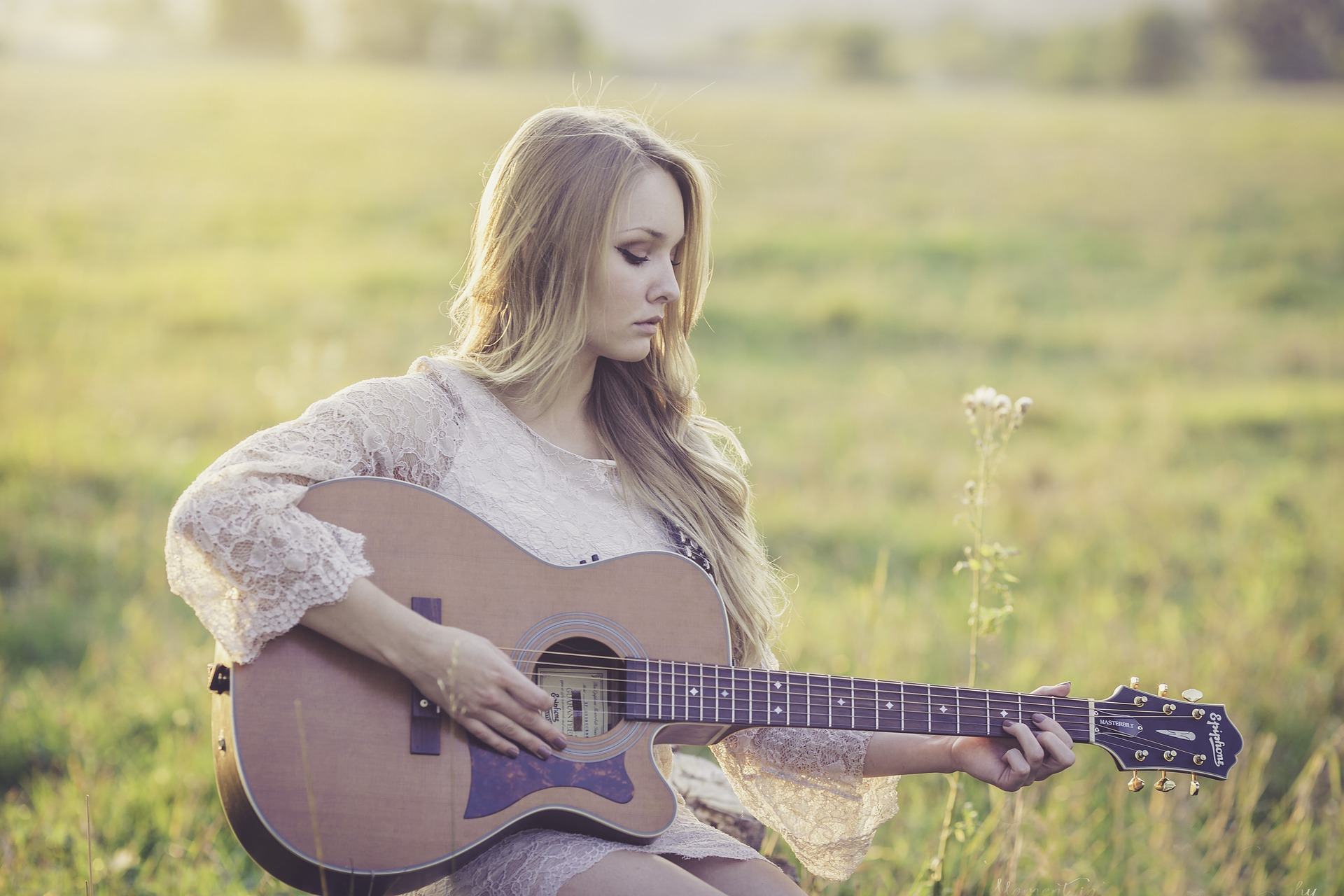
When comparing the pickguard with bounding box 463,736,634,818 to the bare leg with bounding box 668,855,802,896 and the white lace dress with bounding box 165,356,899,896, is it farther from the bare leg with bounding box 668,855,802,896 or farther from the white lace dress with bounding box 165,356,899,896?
the bare leg with bounding box 668,855,802,896

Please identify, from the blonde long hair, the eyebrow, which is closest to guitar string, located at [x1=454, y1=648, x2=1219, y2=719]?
the blonde long hair

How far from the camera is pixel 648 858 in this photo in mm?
2254

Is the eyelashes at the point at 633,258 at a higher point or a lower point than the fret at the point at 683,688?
higher

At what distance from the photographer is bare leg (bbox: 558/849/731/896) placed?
216cm

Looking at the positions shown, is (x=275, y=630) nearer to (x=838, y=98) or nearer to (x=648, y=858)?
(x=648, y=858)

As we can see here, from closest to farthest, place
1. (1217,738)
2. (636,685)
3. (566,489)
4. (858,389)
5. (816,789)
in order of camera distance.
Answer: (636,685)
(1217,738)
(566,489)
(816,789)
(858,389)

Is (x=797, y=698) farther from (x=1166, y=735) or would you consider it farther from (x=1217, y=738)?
(x=1217, y=738)

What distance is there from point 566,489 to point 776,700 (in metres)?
0.72

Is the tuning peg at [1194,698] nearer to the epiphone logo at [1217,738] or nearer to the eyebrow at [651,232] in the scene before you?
the epiphone logo at [1217,738]

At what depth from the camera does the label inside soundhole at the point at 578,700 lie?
238 centimetres

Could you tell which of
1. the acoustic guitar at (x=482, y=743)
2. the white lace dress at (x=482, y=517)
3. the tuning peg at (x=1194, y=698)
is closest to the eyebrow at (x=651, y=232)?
the white lace dress at (x=482, y=517)

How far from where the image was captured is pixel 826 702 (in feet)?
8.23

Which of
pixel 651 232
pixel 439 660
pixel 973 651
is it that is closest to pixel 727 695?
pixel 439 660

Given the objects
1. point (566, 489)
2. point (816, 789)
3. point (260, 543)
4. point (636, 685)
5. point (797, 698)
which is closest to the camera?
point (260, 543)
